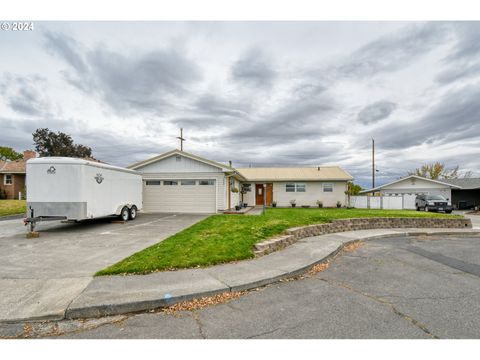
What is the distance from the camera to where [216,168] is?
54.7ft

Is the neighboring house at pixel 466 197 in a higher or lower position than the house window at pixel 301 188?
lower

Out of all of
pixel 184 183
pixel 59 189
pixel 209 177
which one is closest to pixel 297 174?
pixel 209 177

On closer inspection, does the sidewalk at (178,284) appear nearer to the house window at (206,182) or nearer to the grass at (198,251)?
the grass at (198,251)

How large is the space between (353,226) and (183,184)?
430 inches

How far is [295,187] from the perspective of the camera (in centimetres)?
2478

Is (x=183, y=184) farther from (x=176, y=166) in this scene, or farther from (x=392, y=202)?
(x=392, y=202)

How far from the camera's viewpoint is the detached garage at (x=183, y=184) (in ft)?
54.9

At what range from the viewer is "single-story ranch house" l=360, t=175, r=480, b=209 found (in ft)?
85.4

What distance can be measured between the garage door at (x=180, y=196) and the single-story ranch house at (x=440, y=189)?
20766 millimetres

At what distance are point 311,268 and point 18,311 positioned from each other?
5.20 metres

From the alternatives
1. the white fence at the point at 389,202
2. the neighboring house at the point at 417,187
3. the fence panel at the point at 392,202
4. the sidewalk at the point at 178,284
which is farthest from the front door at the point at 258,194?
the sidewalk at the point at 178,284

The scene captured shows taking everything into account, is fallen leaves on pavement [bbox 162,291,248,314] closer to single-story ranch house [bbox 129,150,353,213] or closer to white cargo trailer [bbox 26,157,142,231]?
white cargo trailer [bbox 26,157,142,231]

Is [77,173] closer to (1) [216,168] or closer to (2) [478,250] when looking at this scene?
(1) [216,168]
